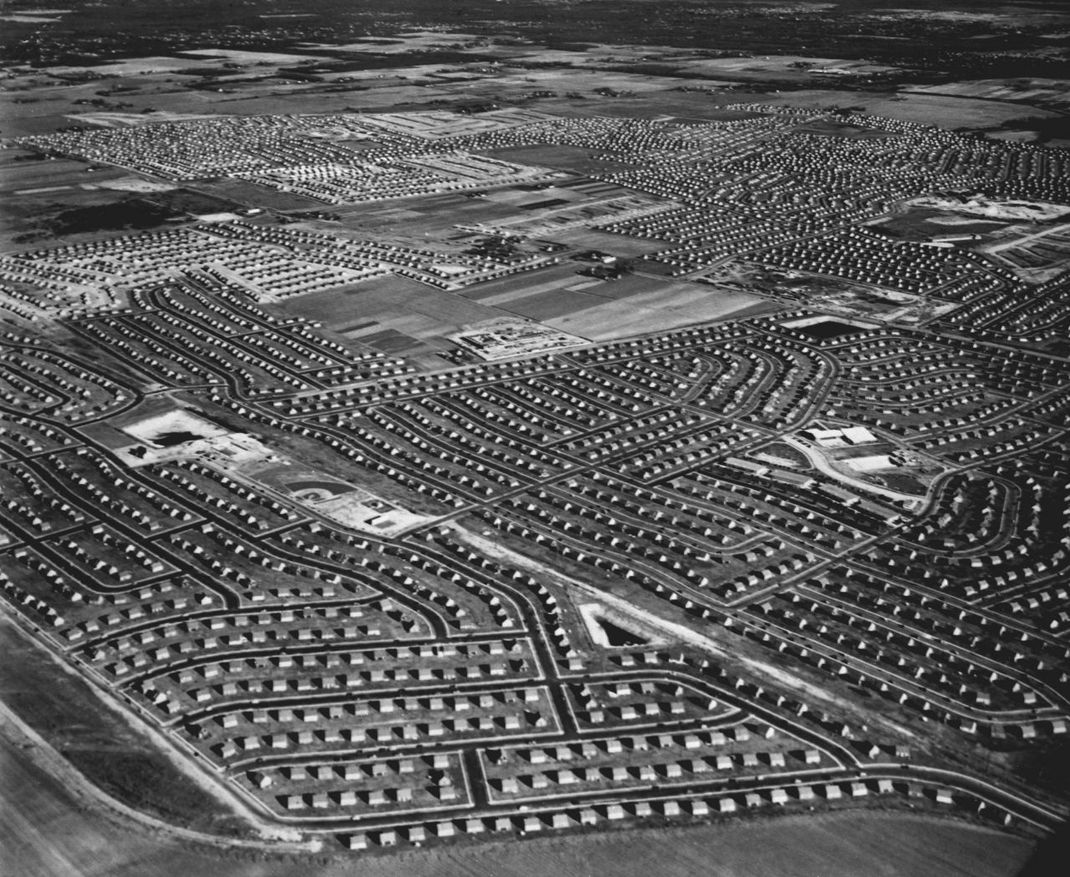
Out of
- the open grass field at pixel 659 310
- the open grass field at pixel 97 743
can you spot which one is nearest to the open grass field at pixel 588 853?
the open grass field at pixel 97 743

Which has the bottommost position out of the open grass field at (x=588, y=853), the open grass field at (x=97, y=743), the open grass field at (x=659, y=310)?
the open grass field at (x=588, y=853)

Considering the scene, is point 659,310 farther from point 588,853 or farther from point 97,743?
point 97,743

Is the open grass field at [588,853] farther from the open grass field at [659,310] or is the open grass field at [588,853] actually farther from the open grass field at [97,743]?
the open grass field at [659,310]

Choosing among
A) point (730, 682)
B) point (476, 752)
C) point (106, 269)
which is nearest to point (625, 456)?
point (730, 682)

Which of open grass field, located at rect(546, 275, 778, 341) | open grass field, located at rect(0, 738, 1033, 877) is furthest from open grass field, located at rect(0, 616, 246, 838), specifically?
open grass field, located at rect(546, 275, 778, 341)

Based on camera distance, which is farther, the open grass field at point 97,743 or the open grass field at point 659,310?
the open grass field at point 659,310

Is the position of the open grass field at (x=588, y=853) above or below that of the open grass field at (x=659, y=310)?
below

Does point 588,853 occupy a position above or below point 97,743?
below

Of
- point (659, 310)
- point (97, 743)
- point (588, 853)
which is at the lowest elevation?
point (588, 853)

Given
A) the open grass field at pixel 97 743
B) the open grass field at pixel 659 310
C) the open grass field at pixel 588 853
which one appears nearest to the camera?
the open grass field at pixel 588 853

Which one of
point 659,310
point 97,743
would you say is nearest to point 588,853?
point 97,743

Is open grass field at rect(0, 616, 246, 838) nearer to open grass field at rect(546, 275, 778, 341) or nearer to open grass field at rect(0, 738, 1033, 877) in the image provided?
open grass field at rect(0, 738, 1033, 877)

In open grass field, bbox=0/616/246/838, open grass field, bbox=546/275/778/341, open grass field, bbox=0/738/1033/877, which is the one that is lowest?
open grass field, bbox=0/738/1033/877
